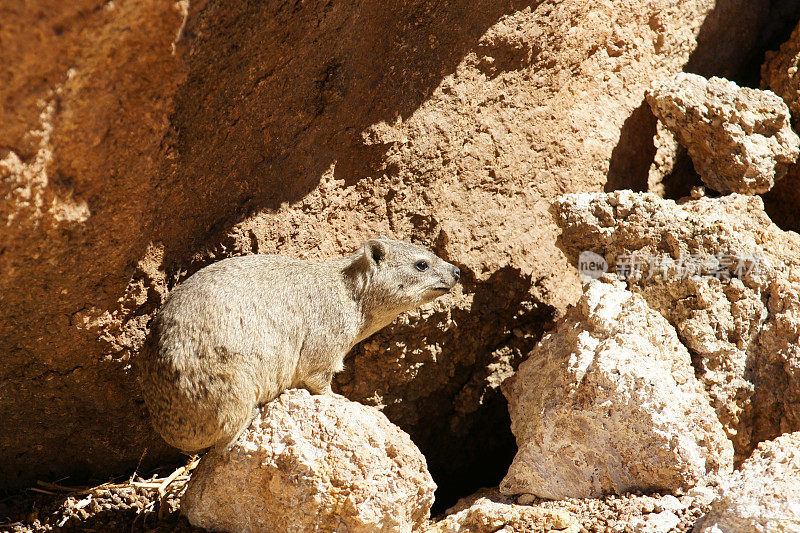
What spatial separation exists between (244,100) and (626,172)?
3592 mm

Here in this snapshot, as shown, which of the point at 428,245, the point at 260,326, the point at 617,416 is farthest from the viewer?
the point at 428,245

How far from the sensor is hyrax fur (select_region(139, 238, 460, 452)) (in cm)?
453

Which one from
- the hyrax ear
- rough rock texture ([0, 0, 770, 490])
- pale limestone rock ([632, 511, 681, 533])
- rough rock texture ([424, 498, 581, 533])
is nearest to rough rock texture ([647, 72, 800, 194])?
rough rock texture ([0, 0, 770, 490])

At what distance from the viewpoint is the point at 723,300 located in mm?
5172

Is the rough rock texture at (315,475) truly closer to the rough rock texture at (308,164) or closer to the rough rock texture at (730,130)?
the rough rock texture at (308,164)

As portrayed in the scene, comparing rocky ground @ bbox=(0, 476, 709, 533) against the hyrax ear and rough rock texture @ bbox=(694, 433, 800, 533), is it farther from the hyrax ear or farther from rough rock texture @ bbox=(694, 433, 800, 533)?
the hyrax ear

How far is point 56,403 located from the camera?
508 cm

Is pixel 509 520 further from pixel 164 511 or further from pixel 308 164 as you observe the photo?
pixel 308 164

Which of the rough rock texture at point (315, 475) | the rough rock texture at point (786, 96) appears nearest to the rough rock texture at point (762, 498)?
the rough rock texture at point (315, 475)

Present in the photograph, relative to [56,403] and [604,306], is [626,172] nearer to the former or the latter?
[604,306]

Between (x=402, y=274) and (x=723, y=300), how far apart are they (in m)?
2.31

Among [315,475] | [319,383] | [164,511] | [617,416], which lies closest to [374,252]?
[319,383]

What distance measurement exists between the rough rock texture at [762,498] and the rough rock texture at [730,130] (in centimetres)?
239

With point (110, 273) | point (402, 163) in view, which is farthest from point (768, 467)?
Result: point (110, 273)
